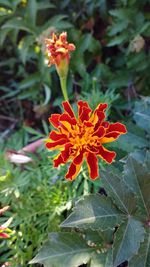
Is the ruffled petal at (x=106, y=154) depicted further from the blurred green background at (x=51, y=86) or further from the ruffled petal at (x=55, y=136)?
the blurred green background at (x=51, y=86)

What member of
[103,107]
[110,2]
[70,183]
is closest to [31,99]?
[110,2]

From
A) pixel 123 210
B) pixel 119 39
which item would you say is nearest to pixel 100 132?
pixel 123 210

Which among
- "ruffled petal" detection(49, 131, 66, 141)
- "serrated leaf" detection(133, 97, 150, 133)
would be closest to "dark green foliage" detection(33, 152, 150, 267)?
"ruffled petal" detection(49, 131, 66, 141)

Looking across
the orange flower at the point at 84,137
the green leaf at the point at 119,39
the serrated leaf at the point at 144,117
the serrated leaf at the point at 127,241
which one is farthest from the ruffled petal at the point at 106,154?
the green leaf at the point at 119,39

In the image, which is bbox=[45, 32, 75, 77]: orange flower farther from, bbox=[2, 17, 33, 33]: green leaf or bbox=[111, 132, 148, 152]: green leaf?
bbox=[2, 17, 33, 33]: green leaf

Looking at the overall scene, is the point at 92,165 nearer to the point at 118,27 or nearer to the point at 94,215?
the point at 94,215

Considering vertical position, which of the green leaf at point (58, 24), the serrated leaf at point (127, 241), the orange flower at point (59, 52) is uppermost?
the green leaf at point (58, 24)

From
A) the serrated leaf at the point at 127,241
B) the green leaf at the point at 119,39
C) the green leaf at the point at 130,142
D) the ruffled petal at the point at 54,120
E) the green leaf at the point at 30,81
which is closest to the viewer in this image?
the serrated leaf at the point at 127,241

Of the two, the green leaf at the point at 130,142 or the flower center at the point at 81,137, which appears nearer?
the flower center at the point at 81,137
